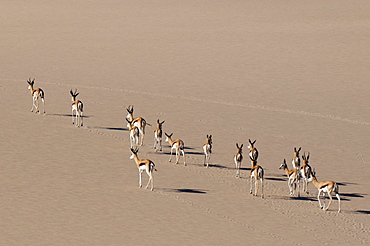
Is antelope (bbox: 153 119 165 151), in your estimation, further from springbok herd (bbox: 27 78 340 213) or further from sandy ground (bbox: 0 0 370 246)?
sandy ground (bbox: 0 0 370 246)

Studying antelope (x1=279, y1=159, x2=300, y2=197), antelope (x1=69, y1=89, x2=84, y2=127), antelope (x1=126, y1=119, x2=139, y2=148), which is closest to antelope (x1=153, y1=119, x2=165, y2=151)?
antelope (x1=126, y1=119, x2=139, y2=148)

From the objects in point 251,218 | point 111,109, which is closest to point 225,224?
point 251,218

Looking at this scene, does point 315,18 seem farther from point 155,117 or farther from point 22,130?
point 22,130

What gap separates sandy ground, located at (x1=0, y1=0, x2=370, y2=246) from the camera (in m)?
25.0

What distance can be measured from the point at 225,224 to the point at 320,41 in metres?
35.4

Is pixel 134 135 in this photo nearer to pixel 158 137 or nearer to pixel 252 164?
pixel 158 137

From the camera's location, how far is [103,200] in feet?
86.7

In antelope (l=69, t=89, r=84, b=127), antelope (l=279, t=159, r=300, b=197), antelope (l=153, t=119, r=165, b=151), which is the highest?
antelope (l=69, t=89, r=84, b=127)

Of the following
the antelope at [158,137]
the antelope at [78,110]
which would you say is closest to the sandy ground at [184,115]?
the antelope at [158,137]

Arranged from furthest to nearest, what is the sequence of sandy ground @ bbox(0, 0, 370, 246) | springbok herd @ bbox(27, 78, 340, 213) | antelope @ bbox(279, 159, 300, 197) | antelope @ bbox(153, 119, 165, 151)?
antelope @ bbox(153, 119, 165, 151), antelope @ bbox(279, 159, 300, 197), springbok herd @ bbox(27, 78, 340, 213), sandy ground @ bbox(0, 0, 370, 246)

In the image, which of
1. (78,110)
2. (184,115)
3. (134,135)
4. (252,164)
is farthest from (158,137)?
(184,115)

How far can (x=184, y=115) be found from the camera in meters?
38.6

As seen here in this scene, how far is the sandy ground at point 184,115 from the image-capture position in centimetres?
2497

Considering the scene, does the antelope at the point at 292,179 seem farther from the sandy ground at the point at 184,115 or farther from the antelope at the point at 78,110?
the antelope at the point at 78,110
